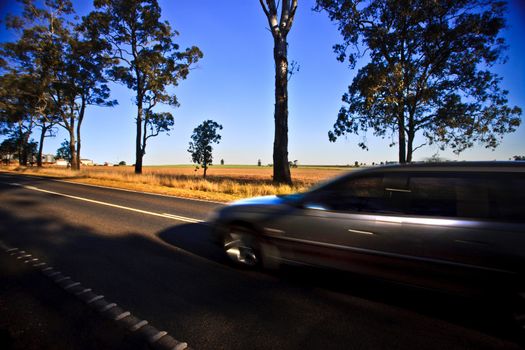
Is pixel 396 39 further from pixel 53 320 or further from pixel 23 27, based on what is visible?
→ pixel 23 27

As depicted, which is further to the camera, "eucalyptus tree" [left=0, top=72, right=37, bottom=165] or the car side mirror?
"eucalyptus tree" [left=0, top=72, right=37, bottom=165]

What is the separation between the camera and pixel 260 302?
2.87 meters

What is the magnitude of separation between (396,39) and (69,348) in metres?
19.8

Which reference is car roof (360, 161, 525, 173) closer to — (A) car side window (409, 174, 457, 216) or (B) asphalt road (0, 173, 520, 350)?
(A) car side window (409, 174, 457, 216)

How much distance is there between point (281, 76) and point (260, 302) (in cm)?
1425

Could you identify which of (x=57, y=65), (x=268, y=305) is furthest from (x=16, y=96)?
(x=268, y=305)

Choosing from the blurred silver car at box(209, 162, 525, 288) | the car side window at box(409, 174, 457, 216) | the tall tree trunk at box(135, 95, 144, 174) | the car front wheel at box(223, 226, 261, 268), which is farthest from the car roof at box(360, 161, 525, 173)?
the tall tree trunk at box(135, 95, 144, 174)

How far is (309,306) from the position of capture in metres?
2.80

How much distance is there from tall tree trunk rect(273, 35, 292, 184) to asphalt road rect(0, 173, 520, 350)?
10.7 meters

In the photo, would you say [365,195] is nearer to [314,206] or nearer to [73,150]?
[314,206]

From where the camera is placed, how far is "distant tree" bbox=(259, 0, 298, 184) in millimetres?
15102

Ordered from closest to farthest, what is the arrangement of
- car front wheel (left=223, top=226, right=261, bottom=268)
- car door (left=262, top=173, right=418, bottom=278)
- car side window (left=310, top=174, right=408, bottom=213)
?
car door (left=262, top=173, right=418, bottom=278) → car side window (left=310, top=174, right=408, bottom=213) → car front wheel (left=223, top=226, right=261, bottom=268)

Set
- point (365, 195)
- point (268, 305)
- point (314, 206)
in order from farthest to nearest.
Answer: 1. point (365, 195)
2. point (314, 206)
3. point (268, 305)

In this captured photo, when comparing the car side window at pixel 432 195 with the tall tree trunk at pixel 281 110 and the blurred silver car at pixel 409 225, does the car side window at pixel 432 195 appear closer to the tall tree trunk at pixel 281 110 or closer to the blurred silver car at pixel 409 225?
the blurred silver car at pixel 409 225
